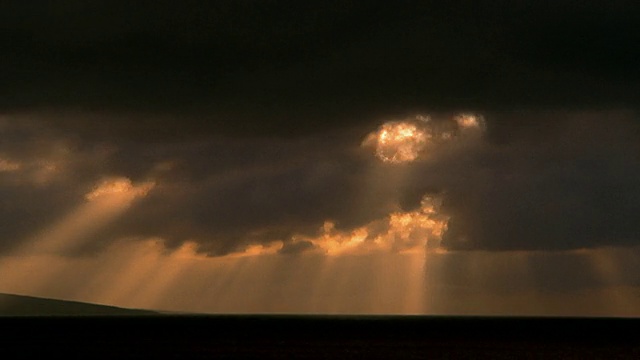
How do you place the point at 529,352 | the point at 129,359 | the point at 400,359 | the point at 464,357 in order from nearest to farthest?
the point at 129,359
the point at 400,359
the point at 464,357
the point at 529,352

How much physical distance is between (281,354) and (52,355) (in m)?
30.4

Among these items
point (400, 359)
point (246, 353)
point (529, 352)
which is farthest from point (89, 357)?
point (529, 352)

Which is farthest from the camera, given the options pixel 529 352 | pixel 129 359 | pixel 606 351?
pixel 606 351

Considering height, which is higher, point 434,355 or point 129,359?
point 434,355

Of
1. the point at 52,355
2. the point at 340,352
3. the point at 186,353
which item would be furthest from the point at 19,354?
the point at 340,352

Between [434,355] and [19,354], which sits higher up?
[434,355]

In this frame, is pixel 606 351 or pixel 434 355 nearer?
pixel 434 355

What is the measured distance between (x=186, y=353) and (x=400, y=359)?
27141 millimetres

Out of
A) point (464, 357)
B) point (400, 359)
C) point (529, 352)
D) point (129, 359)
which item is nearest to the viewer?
point (129, 359)

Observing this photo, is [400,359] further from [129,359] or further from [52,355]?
[52,355]

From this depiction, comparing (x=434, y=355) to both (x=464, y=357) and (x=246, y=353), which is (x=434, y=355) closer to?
(x=464, y=357)

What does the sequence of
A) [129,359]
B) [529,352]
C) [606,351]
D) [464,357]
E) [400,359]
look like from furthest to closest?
[606,351] < [529,352] < [464,357] < [400,359] < [129,359]

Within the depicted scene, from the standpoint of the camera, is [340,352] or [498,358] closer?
[498,358]

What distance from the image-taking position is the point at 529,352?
135 meters
